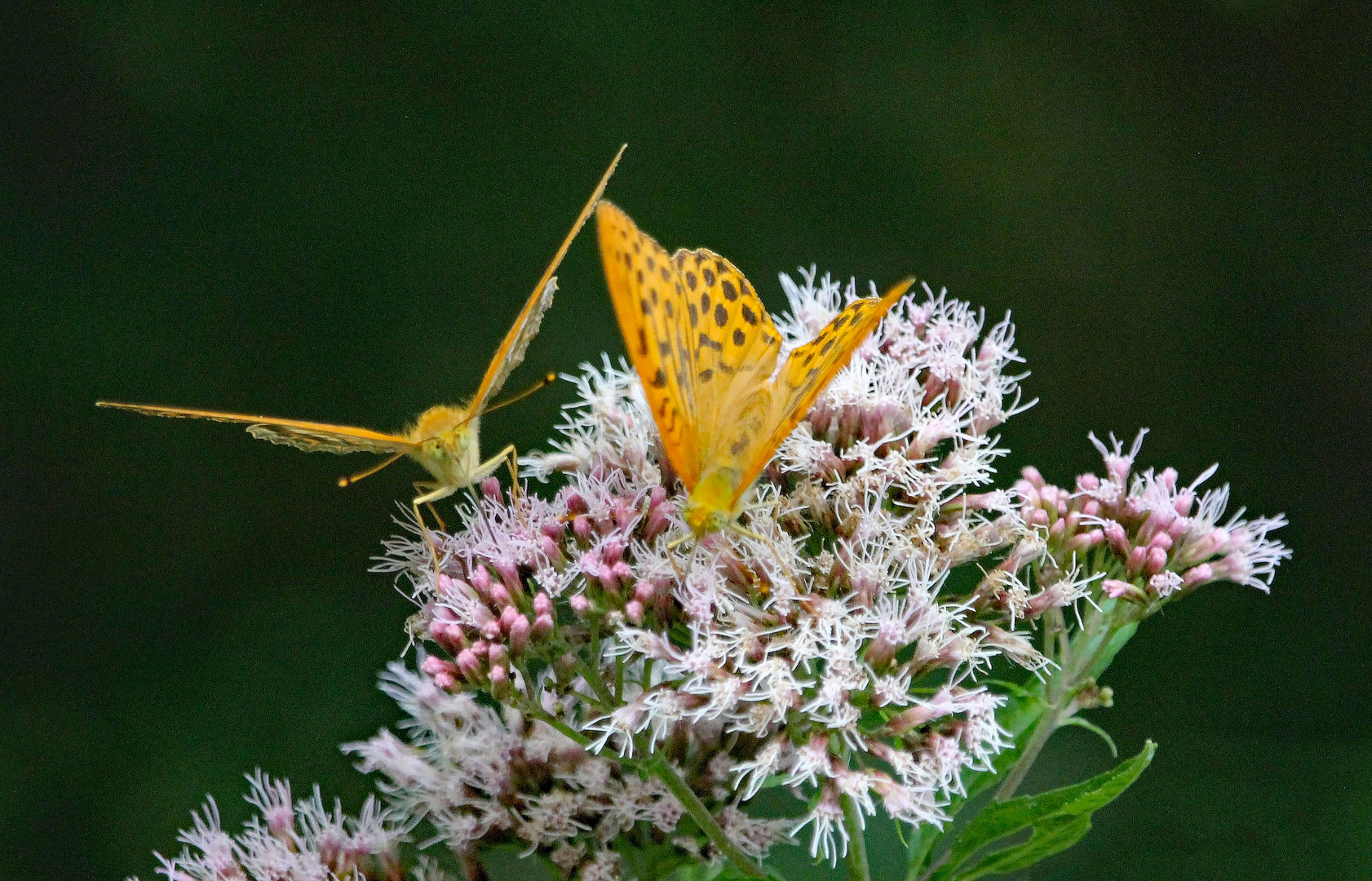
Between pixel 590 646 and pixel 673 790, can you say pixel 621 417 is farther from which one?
pixel 673 790

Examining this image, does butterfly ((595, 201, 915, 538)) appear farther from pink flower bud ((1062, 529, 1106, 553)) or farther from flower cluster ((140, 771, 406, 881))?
flower cluster ((140, 771, 406, 881))

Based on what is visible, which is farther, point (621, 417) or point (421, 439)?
A: point (621, 417)

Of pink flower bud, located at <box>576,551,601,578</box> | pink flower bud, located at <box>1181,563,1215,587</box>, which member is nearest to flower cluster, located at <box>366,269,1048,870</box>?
pink flower bud, located at <box>576,551,601,578</box>

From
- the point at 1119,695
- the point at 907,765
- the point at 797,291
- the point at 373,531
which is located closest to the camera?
the point at 907,765

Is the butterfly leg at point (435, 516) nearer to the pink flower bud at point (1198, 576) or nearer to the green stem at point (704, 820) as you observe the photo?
the green stem at point (704, 820)

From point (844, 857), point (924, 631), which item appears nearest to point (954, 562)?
point (924, 631)

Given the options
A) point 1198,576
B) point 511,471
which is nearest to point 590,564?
point 511,471

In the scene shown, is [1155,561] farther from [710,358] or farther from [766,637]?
[710,358]
